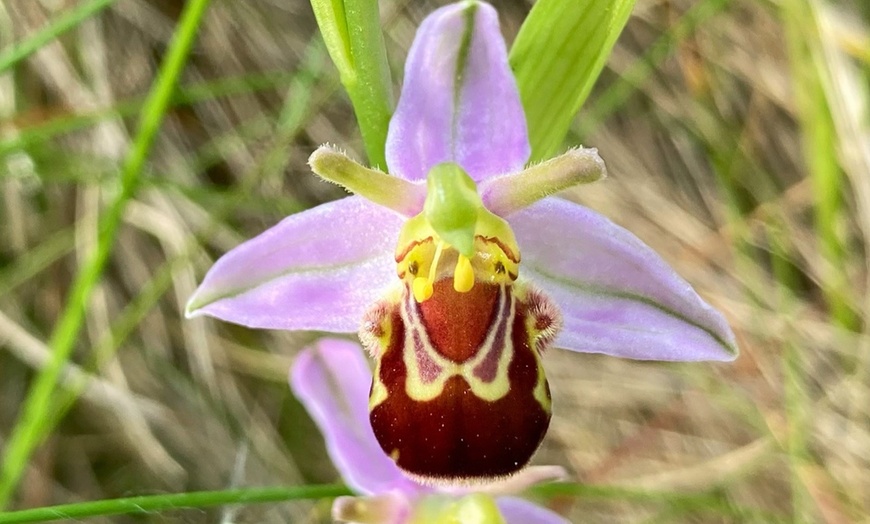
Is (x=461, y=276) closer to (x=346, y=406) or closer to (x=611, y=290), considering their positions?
(x=611, y=290)

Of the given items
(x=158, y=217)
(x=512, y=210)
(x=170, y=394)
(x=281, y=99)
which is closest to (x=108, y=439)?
(x=170, y=394)

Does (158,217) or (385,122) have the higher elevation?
(385,122)

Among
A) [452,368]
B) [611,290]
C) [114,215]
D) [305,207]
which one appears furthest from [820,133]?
[114,215]

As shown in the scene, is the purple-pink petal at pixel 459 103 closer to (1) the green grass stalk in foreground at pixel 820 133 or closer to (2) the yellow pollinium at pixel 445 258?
(2) the yellow pollinium at pixel 445 258

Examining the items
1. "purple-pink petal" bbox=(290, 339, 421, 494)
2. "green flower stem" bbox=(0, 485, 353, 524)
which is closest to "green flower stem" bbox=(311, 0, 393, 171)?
"purple-pink petal" bbox=(290, 339, 421, 494)

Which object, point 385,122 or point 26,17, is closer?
point 385,122

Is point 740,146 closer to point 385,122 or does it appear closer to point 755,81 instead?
point 755,81

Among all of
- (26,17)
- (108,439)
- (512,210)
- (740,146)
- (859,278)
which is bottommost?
(108,439)

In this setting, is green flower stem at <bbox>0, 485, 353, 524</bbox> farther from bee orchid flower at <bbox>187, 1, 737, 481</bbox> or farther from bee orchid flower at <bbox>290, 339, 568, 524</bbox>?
bee orchid flower at <bbox>187, 1, 737, 481</bbox>
